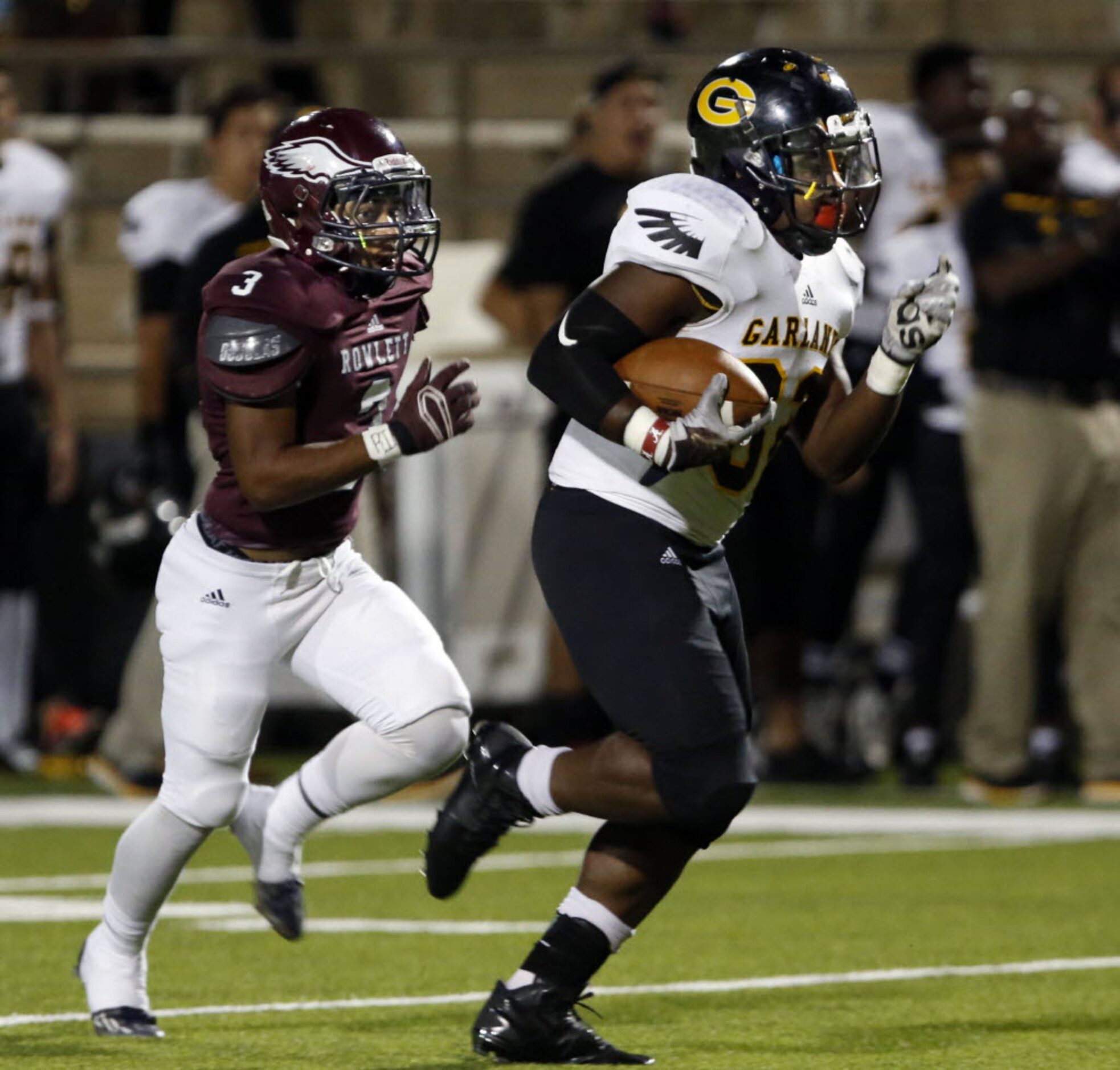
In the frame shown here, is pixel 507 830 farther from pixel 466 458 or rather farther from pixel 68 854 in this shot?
pixel 466 458

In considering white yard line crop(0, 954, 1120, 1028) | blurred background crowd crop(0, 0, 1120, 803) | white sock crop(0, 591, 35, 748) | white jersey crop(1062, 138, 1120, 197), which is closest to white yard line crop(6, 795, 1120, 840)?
blurred background crowd crop(0, 0, 1120, 803)

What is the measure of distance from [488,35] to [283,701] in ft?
18.0

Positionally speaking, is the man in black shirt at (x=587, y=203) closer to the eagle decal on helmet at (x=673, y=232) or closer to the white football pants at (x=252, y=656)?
the white football pants at (x=252, y=656)

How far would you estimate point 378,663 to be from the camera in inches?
170

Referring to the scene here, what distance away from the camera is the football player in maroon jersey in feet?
13.7

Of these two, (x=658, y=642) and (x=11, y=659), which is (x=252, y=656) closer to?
(x=658, y=642)

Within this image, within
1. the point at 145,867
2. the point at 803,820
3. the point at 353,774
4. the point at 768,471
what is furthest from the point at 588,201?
the point at 145,867

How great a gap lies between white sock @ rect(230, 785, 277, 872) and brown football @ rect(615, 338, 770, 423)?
3.41ft

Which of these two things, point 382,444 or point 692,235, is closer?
point 692,235

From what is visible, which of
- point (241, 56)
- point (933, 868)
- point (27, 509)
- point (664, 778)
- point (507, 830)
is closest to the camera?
point (664, 778)

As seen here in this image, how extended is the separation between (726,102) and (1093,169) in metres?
4.40

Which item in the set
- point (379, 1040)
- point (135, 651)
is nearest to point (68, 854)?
point (135, 651)

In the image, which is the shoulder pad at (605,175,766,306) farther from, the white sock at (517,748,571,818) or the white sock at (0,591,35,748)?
the white sock at (0,591,35,748)

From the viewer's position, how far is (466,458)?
938 cm
